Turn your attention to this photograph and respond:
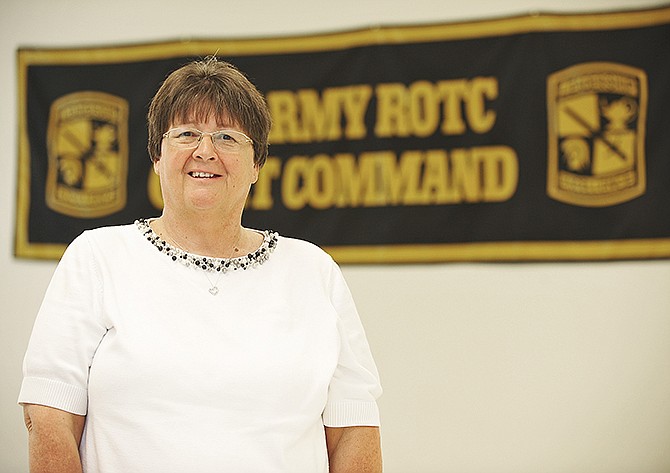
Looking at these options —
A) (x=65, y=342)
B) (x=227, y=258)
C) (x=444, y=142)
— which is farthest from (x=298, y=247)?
(x=444, y=142)

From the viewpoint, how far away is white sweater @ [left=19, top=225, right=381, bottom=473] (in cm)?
147

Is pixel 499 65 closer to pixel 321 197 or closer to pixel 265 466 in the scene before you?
pixel 321 197

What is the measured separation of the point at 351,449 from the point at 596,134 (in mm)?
2368

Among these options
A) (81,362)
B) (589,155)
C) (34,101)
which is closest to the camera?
(81,362)

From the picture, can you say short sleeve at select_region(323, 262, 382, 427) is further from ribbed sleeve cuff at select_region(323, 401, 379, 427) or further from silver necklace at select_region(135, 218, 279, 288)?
silver necklace at select_region(135, 218, 279, 288)

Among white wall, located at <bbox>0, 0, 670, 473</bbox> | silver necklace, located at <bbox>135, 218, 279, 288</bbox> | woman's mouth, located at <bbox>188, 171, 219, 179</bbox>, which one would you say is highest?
woman's mouth, located at <bbox>188, 171, 219, 179</bbox>

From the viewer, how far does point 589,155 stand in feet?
11.7

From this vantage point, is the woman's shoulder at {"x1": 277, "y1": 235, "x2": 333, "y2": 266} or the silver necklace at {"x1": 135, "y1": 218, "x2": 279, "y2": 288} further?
the woman's shoulder at {"x1": 277, "y1": 235, "x2": 333, "y2": 266}

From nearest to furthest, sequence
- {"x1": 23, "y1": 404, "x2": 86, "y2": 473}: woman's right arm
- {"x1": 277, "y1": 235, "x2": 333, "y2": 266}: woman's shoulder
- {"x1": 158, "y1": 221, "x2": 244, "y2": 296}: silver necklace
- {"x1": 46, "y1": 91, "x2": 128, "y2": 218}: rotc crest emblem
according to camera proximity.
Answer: {"x1": 23, "y1": 404, "x2": 86, "y2": 473}: woman's right arm
{"x1": 158, "y1": 221, "x2": 244, "y2": 296}: silver necklace
{"x1": 277, "y1": 235, "x2": 333, "y2": 266}: woman's shoulder
{"x1": 46, "y1": 91, "x2": 128, "y2": 218}: rotc crest emblem

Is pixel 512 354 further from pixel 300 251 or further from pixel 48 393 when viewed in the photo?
pixel 48 393

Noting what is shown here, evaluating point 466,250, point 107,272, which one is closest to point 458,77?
point 466,250

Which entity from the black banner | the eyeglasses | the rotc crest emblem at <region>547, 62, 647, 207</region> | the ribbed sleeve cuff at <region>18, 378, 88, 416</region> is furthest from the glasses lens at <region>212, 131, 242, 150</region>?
the rotc crest emblem at <region>547, 62, 647, 207</region>

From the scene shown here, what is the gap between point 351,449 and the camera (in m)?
1.66

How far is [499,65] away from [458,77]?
184 millimetres
